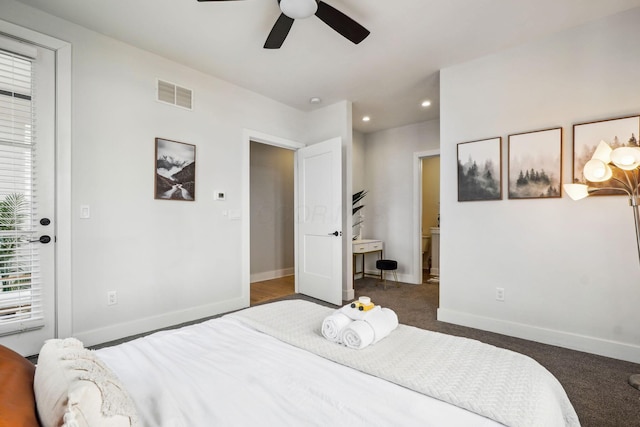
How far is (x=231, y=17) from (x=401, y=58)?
1.62m

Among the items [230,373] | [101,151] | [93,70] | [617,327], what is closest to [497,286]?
[617,327]

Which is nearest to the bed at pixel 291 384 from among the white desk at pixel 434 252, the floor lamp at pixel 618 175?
the floor lamp at pixel 618 175

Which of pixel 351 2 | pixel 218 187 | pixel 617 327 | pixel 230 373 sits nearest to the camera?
pixel 230 373

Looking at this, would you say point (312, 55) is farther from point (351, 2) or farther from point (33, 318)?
point (33, 318)

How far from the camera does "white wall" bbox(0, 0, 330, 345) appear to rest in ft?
8.38

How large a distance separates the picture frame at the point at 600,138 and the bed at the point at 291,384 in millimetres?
2054

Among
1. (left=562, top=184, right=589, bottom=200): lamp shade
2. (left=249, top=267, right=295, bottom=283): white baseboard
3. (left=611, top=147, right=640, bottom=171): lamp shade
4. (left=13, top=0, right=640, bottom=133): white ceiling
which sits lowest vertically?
(left=249, top=267, right=295, bottom=283): white baseboard

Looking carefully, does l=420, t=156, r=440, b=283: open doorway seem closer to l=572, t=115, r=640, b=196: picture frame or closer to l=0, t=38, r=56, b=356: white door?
l=572, t=115, r=640, b=196: picture frame

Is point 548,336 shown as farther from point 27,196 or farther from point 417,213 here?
point 27,196

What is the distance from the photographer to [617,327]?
2.39 m

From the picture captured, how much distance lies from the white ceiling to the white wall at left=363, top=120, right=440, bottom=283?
151cm

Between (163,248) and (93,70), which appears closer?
(93,70)

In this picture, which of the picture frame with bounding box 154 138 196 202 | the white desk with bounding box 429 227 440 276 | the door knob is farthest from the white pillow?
the white desk with bounding box 429 227 440 276

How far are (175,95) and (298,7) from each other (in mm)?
1733
